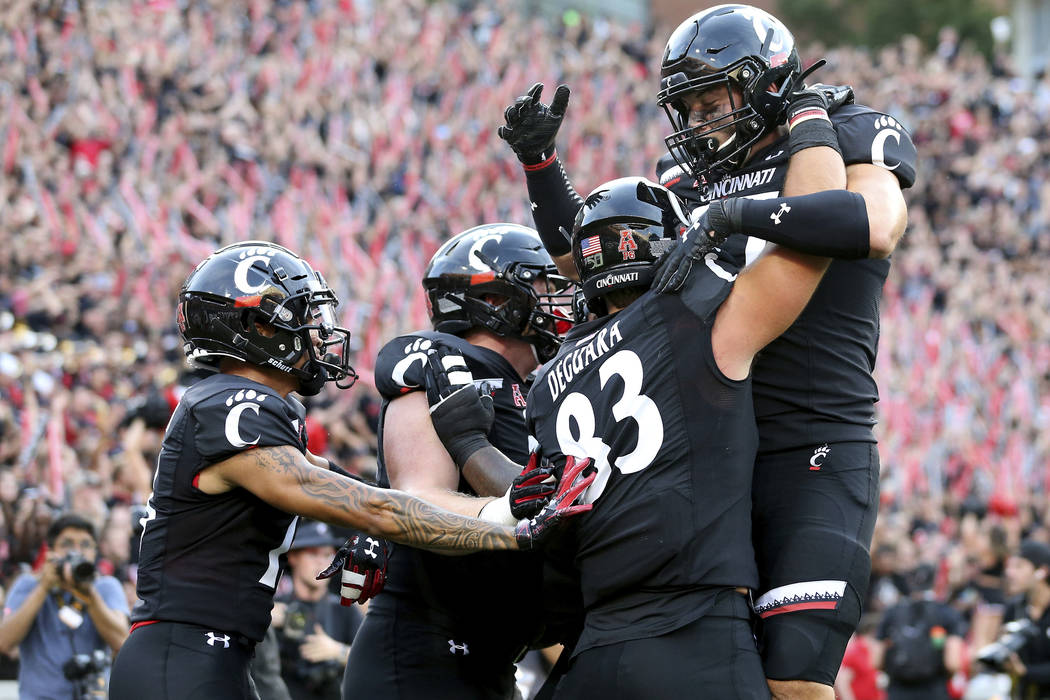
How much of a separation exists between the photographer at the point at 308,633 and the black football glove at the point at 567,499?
13.0 ft

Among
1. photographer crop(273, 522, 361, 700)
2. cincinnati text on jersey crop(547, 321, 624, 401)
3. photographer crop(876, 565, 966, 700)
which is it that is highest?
cincinnati text on jersey crop(547, 321, 624, 401)

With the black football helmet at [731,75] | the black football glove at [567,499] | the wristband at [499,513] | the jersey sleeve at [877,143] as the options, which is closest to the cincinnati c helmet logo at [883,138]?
the jersey sleeve at [877,143]

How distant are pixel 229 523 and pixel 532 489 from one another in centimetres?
101

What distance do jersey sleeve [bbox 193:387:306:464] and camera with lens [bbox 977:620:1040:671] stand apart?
22.8 ft

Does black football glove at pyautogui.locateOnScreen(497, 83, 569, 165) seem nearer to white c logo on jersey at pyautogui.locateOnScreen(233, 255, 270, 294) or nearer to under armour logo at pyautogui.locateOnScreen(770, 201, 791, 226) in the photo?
white c logo on jersey at pyautogui.locateOnScreen(233, 255, 270, 294)

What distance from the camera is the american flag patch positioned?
14.2 ft

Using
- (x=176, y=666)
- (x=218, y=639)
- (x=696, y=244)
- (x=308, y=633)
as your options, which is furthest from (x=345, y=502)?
(x=308, y=633)

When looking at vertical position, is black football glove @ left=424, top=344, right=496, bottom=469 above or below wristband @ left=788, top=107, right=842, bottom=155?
below

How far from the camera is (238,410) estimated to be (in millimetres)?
4438

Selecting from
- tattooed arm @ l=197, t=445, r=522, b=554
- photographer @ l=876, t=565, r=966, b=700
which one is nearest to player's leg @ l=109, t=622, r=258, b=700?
tattooed arm @ l=197, t=445, r=522, b=554

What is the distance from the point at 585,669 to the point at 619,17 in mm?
36456

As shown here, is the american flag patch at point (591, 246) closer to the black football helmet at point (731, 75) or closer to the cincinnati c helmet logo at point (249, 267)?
the black football helmet at point (731, 75)

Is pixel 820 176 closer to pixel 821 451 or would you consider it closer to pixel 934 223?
pixel 821 451

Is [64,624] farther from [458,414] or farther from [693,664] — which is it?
[693,664]
